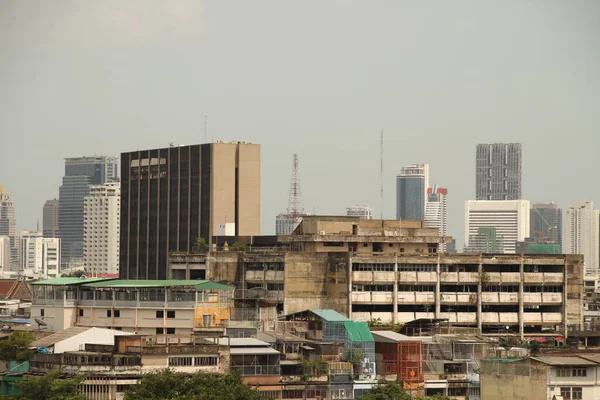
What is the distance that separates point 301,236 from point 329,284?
38.4ft

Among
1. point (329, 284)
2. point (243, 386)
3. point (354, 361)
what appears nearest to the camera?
point (243, 386)

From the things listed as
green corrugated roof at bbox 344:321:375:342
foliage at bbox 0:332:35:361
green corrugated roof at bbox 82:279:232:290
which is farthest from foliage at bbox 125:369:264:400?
green corrugated roof at bbox 82:279:232:290

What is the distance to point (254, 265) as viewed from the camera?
140500 mm

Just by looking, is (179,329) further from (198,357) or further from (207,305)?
(198,357)

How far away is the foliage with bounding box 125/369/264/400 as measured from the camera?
3524 inches

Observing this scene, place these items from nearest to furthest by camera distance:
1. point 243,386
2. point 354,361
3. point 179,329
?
point 243,386 < point 354,361 < point 179,329

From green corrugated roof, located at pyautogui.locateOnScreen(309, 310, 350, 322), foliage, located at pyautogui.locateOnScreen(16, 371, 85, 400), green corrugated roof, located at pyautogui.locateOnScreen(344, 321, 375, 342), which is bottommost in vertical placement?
foliage, located at pyautogui.locateOnScreen(16, 371, 85, 400)

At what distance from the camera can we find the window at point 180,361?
95.1 metres

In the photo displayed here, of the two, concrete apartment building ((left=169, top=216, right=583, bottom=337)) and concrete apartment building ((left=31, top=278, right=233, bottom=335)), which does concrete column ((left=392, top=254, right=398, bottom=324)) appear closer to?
concrete apartment building ((left=169, top=216, right=583, bottom=337))

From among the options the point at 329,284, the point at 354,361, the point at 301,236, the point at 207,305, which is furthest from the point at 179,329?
the point at 301,236

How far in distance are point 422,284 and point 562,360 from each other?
40059mm

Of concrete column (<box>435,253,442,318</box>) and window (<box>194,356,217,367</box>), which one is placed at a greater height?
concrete column (<box>435,253,442,318</box>)

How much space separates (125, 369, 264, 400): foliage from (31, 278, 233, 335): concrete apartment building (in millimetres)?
17156

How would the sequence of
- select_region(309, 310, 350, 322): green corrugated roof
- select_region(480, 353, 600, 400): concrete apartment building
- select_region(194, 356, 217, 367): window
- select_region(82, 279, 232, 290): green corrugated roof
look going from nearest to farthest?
1. select_region(480, 353, 600, 400): concrete apartment building
2. select_region(194, 356, 217, 367): window
3. select_region(309, 310, 350, 322): green corrugated roof
4. select_region(82, 279, 232, 290): green corrugated roof
